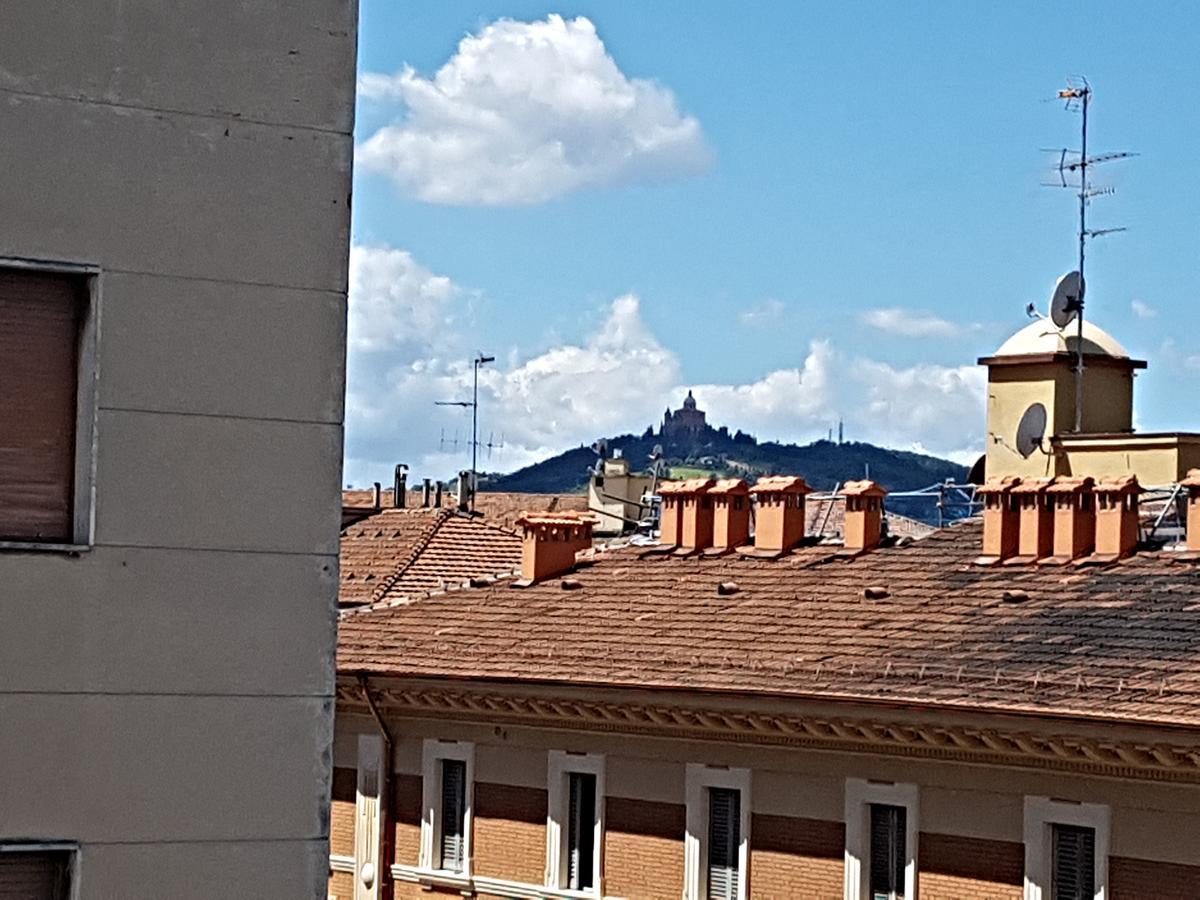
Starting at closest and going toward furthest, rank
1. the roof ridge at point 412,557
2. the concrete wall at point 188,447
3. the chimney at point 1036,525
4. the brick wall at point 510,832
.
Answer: the concrete wall at point 188,447, the chimney at point 1036,525, the brick wall at point 510,832, the roof ridge at point 412,557

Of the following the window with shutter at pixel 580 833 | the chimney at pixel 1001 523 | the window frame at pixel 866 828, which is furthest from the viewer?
the chimney at pixel 1001 523

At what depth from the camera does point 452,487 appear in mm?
69125

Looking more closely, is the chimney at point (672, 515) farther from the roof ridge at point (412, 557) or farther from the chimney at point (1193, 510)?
the roof ridge at point (412, 557)

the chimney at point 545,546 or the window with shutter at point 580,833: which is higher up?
the chimney at point 545,546

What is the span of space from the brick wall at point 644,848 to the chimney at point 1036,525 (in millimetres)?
4595

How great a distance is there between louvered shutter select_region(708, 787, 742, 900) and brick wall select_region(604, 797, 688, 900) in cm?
36

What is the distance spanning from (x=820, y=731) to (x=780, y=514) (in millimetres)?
6915

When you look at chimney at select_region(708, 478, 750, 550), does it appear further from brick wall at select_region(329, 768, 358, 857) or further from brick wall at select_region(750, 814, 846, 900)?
brick wall at select_region(750, 814, 846, 900)

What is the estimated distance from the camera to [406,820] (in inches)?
1163

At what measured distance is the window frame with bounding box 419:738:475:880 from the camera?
93.2 ft

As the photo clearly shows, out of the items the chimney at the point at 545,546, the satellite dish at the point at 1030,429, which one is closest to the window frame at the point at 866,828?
the chimney at the point at 545,546

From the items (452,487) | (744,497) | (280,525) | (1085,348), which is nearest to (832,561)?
(744,497)

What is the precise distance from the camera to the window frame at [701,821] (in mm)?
24922

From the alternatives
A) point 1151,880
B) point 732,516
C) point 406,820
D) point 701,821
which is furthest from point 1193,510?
point 406,820
